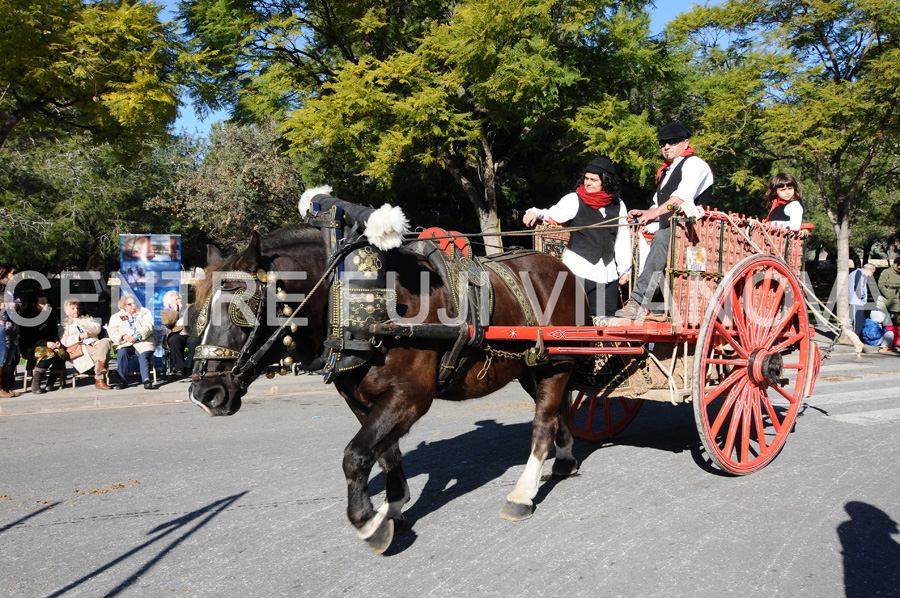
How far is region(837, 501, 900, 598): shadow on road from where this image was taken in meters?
3.37

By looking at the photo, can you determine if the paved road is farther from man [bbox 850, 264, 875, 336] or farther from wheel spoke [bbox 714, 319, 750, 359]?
man [bbox 850, 264, 875, 336]

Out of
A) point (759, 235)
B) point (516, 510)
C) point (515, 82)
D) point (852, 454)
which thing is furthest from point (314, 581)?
→ point (515, 82)

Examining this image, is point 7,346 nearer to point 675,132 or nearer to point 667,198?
point 667,198

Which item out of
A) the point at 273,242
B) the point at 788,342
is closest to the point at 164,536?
the point at 273,242

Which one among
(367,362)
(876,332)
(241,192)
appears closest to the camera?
(367,362)

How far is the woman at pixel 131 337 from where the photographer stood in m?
10.7

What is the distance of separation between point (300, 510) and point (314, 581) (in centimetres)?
114

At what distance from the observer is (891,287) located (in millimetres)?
14758

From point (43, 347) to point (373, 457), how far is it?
8746 millimetres

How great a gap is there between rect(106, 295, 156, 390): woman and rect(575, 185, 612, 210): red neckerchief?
7.94 m

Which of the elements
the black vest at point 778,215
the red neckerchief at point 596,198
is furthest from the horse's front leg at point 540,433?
the black vest at point 778,215

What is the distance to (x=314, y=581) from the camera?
3508 millimetres

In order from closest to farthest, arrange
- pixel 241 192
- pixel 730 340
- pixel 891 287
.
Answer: pixel 730 340, pixel 891 287, pixel 241 192

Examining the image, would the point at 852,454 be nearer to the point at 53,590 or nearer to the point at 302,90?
the point at 53,590
